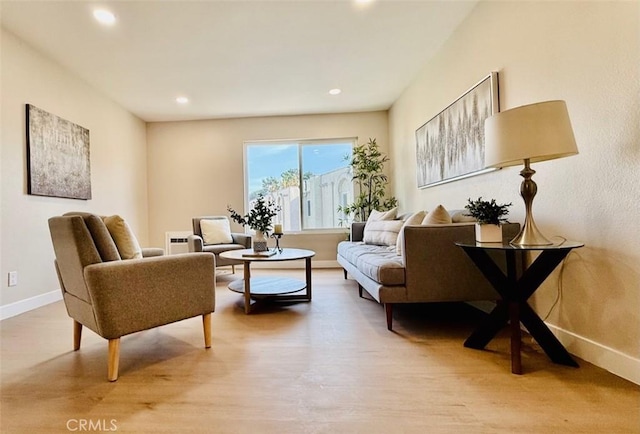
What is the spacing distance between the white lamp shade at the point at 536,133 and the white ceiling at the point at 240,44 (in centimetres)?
154

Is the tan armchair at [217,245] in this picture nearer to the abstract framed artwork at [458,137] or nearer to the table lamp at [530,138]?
the abstract framed artwork at [458,137]

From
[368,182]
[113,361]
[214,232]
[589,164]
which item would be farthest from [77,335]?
[368,182]

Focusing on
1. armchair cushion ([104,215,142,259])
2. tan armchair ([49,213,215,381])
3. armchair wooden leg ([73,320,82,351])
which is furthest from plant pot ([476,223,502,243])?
armchair wooden leg ([73,320,82,351])

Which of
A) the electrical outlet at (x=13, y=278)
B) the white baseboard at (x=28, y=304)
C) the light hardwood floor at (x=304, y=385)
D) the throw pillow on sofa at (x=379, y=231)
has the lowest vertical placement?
the light hardwood floor at (x=304, y=385)

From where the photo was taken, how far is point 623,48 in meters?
1.44

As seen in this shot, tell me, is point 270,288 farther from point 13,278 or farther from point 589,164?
point 589,164

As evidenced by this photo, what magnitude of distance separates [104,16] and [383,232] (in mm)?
3135

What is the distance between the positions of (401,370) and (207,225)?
356cm

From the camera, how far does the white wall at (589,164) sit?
144 cm

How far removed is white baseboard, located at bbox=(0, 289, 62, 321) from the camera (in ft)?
8.93

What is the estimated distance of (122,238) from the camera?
1836 millimetres

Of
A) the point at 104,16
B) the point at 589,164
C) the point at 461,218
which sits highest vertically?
the point at 104,16

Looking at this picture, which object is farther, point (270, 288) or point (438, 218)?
point (270, 288)

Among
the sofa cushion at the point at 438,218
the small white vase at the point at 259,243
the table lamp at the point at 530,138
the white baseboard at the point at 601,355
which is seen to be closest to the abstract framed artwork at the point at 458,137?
the sofa cushion at the point at 438,218
